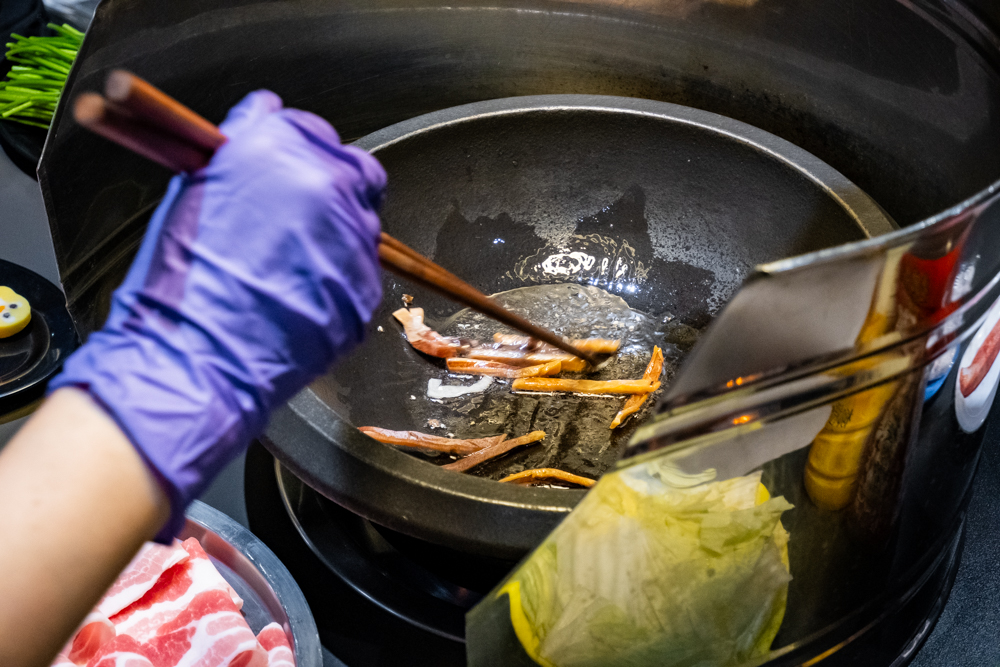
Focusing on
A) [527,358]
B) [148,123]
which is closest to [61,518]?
[148,123]

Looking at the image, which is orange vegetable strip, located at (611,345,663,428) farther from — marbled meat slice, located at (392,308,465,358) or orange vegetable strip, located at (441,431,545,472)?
marbled meat slice, located at (392,308,465,358)

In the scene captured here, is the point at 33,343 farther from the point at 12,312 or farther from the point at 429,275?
the point at 429,275

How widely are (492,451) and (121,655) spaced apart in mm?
682

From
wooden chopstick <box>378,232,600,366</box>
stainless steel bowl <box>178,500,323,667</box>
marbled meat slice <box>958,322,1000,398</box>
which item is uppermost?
marbled meat slice <box>958,322,1000,398</box>

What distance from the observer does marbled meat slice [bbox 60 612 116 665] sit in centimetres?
117

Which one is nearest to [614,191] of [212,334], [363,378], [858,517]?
[363,378]

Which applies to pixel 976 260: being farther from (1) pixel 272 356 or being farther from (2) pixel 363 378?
(2) pixel 363 378

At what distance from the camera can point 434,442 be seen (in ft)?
4.92

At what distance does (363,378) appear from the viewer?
64.1 inches

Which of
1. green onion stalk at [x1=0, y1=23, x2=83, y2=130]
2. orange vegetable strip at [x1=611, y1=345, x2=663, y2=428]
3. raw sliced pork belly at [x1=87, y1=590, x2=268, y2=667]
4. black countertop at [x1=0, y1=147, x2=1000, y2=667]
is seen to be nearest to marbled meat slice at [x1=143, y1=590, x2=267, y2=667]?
raw sliced pork belly at [x1=87, y1=590, x2=268, y2=667]

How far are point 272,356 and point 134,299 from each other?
14 centimetres

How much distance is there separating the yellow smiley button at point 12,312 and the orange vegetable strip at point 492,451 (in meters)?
1.08

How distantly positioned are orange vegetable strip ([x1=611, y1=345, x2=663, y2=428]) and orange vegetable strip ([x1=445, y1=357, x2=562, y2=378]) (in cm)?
18

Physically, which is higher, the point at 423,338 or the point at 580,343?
the point at 580,343
